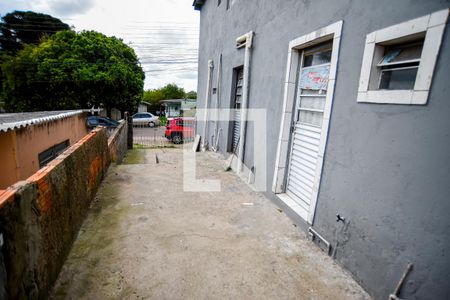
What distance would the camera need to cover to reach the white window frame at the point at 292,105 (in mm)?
3119

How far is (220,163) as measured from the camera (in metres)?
7.77

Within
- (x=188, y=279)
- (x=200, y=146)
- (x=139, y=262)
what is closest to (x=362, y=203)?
(x=188, y=279)

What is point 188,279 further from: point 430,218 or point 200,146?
point 200,146

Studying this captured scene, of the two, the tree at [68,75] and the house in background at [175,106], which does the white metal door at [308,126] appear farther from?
the house in background at [175,106]

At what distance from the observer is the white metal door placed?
364cm

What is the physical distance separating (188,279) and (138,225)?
146 cm

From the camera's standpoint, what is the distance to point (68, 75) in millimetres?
17438

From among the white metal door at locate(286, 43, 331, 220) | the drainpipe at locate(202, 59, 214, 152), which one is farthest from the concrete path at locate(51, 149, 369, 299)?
the drainpipe at locate(202, 59, 214, 152)

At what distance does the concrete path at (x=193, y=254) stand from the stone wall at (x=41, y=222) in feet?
0.93

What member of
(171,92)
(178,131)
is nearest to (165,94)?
(171,92)

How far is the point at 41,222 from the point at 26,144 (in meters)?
4.90

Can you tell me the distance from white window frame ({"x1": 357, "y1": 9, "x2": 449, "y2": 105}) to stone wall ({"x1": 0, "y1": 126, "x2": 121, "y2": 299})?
11.0ft

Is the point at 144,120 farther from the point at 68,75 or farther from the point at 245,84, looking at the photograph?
the point at 245,84

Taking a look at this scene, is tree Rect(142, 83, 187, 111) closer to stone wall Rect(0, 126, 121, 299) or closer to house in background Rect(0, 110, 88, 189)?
house in background Rect(0, 110, 88, 189)
